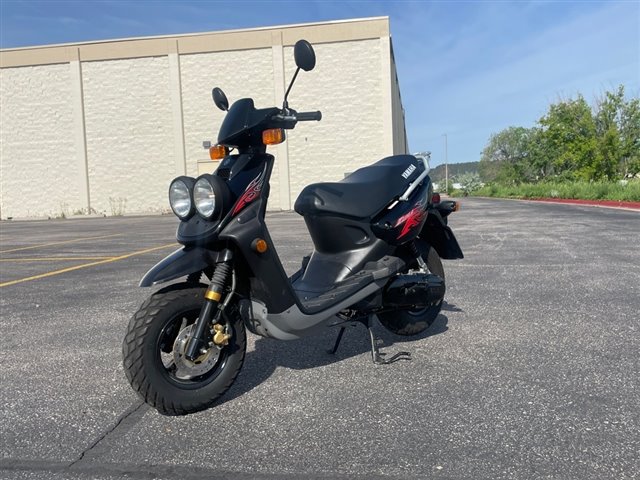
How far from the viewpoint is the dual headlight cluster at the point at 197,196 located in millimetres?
2797

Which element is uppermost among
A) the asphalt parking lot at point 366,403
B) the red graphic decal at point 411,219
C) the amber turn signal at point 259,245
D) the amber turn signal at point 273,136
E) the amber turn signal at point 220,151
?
the amber turn signal at point 273,136

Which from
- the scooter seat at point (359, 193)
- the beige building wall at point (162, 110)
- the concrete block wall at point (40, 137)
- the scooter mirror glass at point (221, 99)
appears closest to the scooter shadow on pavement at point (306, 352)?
the scooter seat at point (359, 193)

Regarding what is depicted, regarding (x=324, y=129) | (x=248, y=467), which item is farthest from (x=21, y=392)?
(x=324, y=129)

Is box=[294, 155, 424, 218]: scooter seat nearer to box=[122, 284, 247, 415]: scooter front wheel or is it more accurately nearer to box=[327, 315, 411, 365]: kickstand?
box=[327, 315, 411, 365]: kickstand

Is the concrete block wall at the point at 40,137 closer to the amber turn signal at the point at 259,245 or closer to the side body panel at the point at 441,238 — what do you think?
the side body panel at the point at 441,238

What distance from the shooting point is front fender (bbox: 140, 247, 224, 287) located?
2.79 m

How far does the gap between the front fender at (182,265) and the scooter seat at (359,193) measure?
99cm

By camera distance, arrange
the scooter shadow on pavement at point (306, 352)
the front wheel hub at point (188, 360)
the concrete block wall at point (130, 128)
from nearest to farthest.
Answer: the front wheel hub at point (188, 360) → the scooter shadow on pavement at point (306, 352) → the concrete block wall at point (130, 128)

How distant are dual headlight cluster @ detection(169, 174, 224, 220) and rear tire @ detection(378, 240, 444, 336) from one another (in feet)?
5.71

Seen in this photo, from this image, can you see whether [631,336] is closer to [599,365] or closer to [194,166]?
[599,365]

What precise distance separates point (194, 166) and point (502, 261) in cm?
2522

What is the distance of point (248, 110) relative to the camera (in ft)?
10.1

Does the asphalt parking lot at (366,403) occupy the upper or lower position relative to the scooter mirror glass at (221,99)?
lower

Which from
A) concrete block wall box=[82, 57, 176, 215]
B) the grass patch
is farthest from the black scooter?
concrete block wall box=[82, 57, 176, 215]
